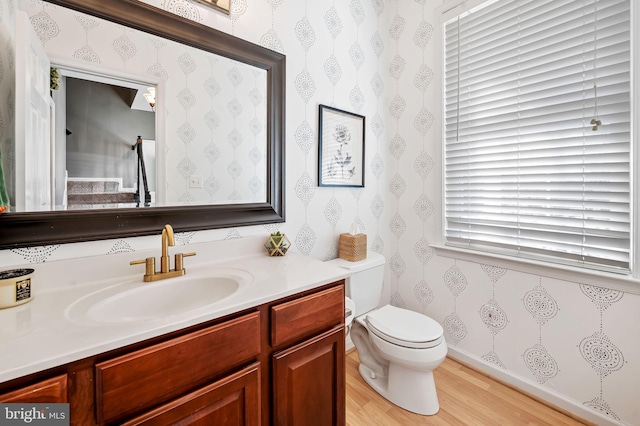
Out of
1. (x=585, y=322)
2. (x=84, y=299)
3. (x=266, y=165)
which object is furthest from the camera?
(x=266, y=165)

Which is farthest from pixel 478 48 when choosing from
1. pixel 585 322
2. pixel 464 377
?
pixel 464 377

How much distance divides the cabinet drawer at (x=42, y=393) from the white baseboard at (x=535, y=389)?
80.0 inches

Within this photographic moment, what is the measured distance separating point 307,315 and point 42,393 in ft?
2.25

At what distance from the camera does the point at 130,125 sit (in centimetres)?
110

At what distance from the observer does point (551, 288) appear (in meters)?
1.46

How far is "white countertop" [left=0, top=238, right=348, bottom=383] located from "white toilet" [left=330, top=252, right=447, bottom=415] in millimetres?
554

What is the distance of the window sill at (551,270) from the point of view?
4.11 ft

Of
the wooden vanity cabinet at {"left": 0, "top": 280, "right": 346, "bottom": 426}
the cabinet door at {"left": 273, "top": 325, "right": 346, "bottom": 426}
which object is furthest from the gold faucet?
the cabinet door at {"left": 273, "top": 325, "right": 346, "bottom": 426}

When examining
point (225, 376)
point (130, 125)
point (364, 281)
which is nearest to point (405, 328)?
point (364, 281)

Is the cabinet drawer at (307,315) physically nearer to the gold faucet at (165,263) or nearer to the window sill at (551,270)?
the gold faucet at (165,263)

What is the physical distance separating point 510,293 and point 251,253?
1511 millimetres

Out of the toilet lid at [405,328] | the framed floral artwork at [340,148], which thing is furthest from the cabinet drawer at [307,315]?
the framed floral artwork at [340,148]

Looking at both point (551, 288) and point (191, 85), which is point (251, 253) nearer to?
point (191, 85)

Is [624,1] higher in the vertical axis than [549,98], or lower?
higher
